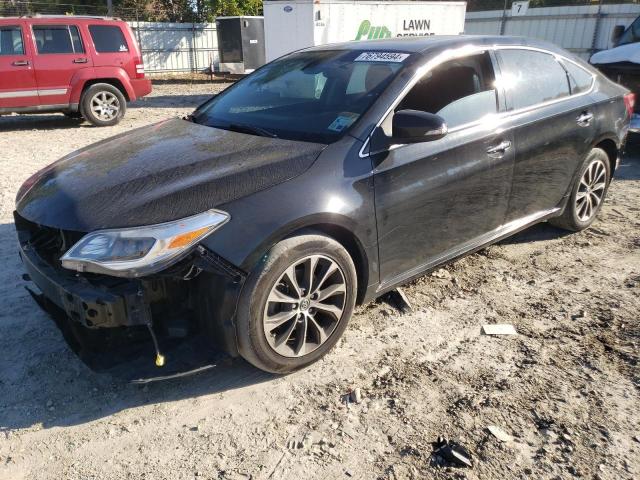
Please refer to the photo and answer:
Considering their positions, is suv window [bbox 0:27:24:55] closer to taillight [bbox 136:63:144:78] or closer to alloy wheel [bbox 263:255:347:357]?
taillight [bbox 136:63:144:78]

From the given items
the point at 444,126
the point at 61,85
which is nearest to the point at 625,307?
the point at 444,126

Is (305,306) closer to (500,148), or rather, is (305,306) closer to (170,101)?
(500,148)

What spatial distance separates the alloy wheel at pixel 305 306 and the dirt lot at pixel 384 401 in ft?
0.68

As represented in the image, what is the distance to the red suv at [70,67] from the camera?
9.72 metres

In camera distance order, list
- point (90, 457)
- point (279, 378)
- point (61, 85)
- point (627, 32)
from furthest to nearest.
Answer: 1. point (61, 85)
2. point (627, 32)
3. point (279, 378)
4. point (90, 457)

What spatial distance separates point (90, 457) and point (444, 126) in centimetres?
243

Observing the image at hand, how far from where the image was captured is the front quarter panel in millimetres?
2623

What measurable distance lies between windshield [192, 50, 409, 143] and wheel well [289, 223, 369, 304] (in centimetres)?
52

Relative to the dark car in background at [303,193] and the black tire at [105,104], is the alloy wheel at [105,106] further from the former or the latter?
the dark car in background at [303,193]

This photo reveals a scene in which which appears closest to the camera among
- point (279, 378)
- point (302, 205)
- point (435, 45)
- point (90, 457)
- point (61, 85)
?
point (90, 457)

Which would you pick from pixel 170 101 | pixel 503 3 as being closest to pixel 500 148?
pixel 170 101

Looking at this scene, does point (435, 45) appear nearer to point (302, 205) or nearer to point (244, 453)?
point (302, 205)

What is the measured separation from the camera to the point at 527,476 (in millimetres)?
2348

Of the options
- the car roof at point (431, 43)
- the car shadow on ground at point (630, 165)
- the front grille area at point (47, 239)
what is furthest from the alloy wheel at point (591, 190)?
the front grille area at point (47, 239)
